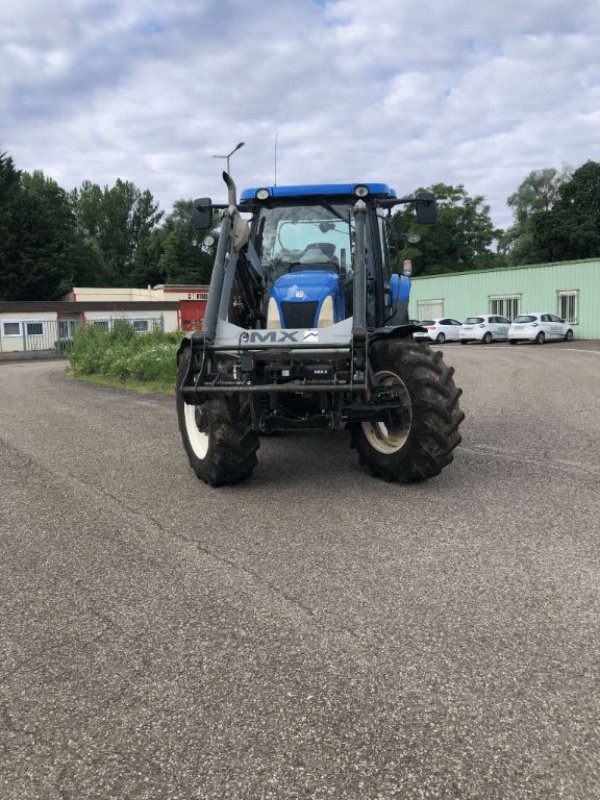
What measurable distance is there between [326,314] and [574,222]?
6258 centimetres

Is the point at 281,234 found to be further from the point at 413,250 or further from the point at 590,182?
the point at 590,182

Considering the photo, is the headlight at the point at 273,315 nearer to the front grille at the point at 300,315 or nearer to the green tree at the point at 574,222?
the front grille at the point at 300,315

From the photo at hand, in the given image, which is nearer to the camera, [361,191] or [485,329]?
[361,191]

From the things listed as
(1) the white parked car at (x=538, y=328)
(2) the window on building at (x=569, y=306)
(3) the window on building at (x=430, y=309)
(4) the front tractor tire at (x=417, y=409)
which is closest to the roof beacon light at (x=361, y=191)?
(4) the front tractor tire at (x=417, y=409)

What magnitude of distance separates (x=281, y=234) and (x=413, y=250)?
60100mm

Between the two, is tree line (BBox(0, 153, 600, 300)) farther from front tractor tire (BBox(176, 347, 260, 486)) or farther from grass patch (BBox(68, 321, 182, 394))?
front tractor tire (BBox(176, 347, 260, 486))

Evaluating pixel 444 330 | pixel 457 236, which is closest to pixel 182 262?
pixel 457 236

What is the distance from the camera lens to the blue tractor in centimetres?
597

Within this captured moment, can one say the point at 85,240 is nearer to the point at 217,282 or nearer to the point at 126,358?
the point at 126,358

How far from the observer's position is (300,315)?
21.7 ft

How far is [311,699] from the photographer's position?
2896mm

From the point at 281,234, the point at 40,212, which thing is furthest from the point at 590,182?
the point at 281,234

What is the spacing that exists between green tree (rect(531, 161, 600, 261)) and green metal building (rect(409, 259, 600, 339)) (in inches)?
A: 877

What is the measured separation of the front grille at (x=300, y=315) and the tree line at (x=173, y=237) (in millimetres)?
43059
